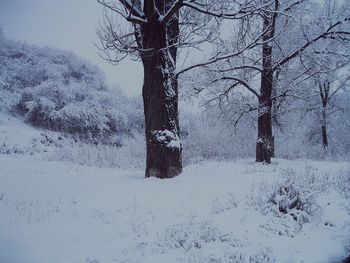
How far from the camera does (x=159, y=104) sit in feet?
26.4

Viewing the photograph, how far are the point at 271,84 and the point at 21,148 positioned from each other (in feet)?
43.3

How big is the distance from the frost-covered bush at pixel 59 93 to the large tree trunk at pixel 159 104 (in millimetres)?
16720

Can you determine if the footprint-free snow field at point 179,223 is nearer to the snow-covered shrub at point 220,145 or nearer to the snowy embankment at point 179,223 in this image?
the snowy embankment at point 179,223

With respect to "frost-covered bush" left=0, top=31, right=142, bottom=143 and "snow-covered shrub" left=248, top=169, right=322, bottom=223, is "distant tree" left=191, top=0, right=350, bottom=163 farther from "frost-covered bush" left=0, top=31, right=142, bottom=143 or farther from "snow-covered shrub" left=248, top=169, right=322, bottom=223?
"frost-covered bush" left=0, top=31, right=142, bottom=143

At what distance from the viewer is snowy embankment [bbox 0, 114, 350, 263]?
152 inches

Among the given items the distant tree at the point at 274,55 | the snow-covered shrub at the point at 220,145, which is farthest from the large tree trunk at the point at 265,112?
the snow-covered shrub at the point at 220,145

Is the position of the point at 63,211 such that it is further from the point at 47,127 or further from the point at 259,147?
the point at 47,127

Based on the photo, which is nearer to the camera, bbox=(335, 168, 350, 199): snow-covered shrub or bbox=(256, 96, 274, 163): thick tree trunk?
bbox=(335, 168, 350, 199): snow-covered shrub

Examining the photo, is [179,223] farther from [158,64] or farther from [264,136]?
[264,136]

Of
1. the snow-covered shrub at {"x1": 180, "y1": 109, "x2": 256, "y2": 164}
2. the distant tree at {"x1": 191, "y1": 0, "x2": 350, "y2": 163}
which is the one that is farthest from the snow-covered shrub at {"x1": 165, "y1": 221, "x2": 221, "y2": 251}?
the snow-covered shrub at {"x1": 180, "y1": 109, "x2": 256, "y2": 164}

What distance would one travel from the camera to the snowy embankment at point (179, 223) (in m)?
3.87

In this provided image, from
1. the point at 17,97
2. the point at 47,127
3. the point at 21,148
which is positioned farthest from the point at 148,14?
the point at 17,97

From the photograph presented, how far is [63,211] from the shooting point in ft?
18.8

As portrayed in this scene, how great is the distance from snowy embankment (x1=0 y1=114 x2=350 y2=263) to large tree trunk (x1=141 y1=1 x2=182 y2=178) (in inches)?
34.1
